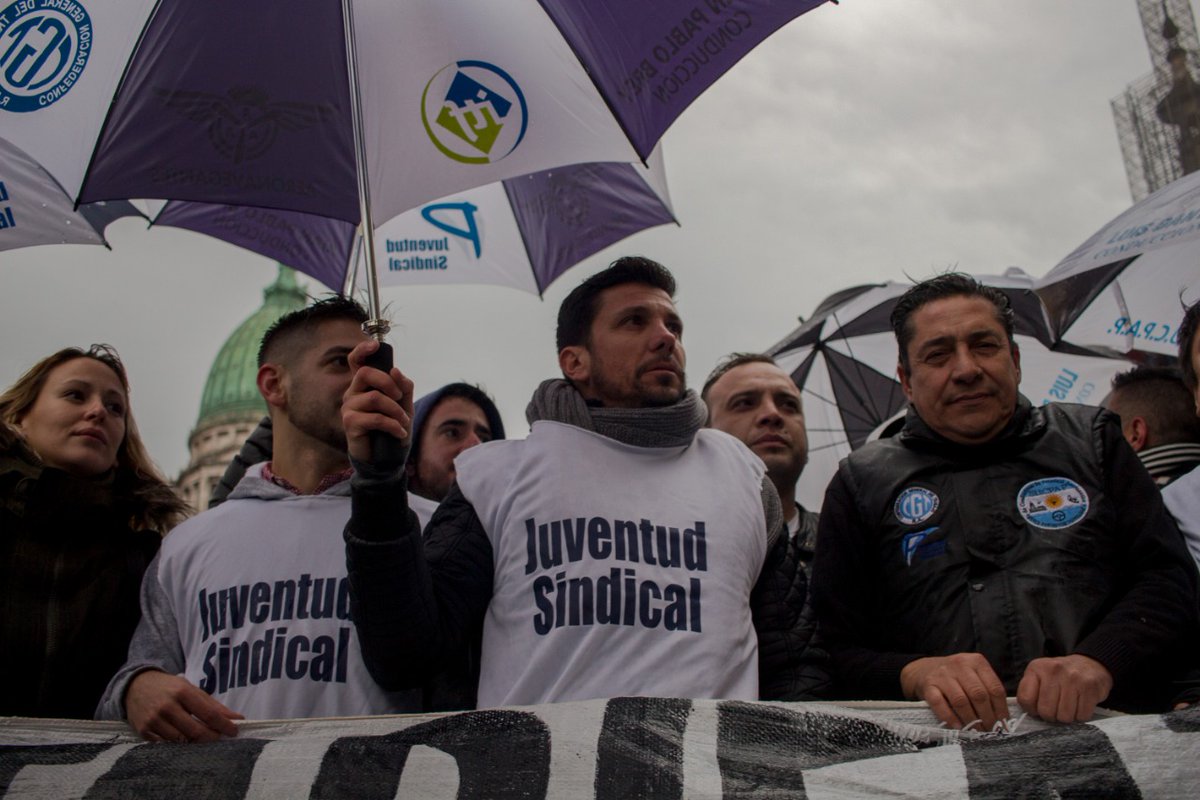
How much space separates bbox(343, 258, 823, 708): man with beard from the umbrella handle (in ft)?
0.05

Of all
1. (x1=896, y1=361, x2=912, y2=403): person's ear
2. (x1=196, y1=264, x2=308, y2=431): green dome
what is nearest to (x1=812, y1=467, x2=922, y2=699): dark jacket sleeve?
(x1=896, y1=361, x2=912, y2=403): person's ear

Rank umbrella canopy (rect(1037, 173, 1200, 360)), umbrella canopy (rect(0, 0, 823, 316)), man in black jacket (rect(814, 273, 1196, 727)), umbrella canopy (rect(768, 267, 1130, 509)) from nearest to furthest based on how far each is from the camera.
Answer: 1. man in black jacket (rect(814, 273, 1196, 727))
2. umbrella canopy (rect(0, 0, 823, 316))
3. umbrella canopy (rect(1037, 173, 1200, 360))
4. umbrella canopy (rect(768, 267, 1130, 509))

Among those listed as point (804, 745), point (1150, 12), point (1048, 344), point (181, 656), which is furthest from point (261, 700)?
point (1150, 12)

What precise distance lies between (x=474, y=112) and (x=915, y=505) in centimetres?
177

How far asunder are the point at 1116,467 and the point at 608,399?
1.43 m

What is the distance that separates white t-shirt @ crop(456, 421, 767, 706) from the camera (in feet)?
8.87

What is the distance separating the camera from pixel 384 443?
2.55m

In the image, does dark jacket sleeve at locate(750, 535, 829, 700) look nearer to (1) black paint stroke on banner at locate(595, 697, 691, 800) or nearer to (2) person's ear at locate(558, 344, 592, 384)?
(1) black paint stroke on banner at locate(595, 697, 691, 800)

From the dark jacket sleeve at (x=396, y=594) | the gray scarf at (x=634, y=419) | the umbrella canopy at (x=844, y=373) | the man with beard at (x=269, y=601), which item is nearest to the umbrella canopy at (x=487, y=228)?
the man with beard at (x=269, y=601)

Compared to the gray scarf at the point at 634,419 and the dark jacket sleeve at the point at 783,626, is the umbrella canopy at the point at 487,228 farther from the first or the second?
the dark jacket sleeve at the point at 783,626

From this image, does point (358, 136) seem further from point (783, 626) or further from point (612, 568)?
point (783, 626)

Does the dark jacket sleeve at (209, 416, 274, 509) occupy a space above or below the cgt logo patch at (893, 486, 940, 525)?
above

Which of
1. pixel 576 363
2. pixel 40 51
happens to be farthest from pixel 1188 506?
pixel 40 51

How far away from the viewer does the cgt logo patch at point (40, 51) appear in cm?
328
